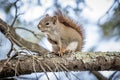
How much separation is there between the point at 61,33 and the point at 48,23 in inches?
2.6

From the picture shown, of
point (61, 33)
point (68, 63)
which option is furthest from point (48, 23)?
point (68, 63)

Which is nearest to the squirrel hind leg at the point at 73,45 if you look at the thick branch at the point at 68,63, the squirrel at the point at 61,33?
the squirrel at the point at 61,33

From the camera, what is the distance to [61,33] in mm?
1252

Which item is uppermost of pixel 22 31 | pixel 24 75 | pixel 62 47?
pixel 22 31

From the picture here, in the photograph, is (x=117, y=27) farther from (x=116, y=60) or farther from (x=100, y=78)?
(x=116, y=60)

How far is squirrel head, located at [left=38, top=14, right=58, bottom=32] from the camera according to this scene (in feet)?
3.98

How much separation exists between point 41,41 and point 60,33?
9 centimetres

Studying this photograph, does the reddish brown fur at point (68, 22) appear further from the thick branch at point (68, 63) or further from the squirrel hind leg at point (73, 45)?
the thick branch at point (68, 63)

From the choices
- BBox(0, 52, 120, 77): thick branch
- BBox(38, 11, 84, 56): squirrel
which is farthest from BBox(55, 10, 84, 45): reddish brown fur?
BBox(0, 52, 120, 77): thick branch

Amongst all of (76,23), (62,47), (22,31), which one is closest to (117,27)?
(76,23)

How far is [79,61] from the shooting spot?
42.2 inches

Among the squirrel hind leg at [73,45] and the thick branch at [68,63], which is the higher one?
the squirrel hind leg at [73,45]

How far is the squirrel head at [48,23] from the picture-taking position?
1212mm

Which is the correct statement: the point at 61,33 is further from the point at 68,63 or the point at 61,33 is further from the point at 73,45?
the point at 68,63
